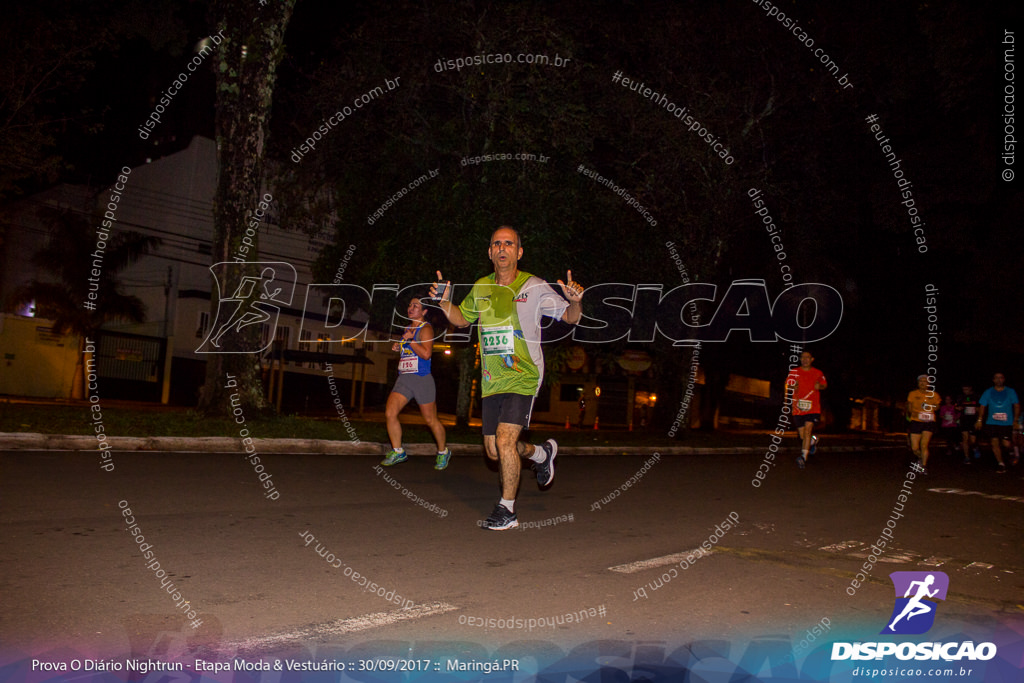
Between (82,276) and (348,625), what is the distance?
91.3 ft

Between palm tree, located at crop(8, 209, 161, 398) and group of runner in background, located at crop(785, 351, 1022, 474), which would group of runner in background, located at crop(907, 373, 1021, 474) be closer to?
group of runner in background, located at crop(785, 351, 1022, 474)

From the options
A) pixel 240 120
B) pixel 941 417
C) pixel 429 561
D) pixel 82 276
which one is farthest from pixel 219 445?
pixel 82 276

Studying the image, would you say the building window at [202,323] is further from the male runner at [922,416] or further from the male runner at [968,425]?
the male runner at [968,425]

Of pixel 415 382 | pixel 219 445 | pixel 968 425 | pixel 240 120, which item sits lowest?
pixel 219 445

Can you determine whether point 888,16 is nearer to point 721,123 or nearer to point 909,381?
point 721,123

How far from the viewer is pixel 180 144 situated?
33406 millimetres

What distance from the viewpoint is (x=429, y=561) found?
17.2 ft

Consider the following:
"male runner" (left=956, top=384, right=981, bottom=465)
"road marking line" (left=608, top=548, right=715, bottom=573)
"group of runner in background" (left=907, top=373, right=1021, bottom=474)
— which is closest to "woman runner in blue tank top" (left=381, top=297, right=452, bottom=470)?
"road marking line" (left=608, top=548, right=715, bottom=573)

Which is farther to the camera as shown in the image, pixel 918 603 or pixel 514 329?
pixel 514 329

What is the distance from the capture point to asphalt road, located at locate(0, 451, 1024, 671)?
3.81 meters

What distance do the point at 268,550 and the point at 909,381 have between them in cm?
3919

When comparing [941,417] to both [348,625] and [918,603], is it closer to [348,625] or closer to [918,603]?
[918,603]

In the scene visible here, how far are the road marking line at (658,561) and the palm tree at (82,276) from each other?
26331 millimetres

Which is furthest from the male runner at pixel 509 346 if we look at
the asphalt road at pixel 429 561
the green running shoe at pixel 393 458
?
the green running shoe at pixel 393 458
